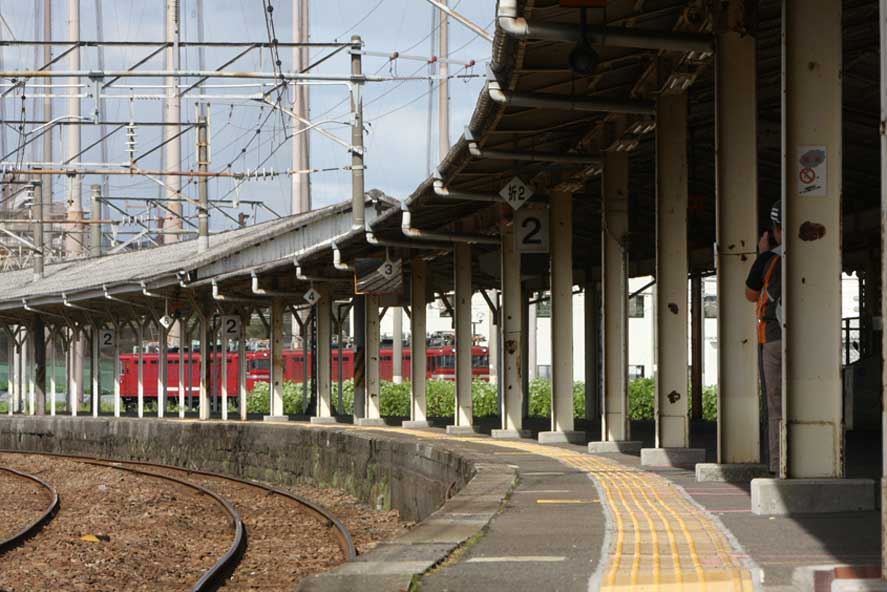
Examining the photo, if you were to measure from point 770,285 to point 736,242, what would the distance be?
1086mm

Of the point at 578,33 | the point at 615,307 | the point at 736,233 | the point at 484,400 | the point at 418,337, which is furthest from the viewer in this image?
the point at 484,400

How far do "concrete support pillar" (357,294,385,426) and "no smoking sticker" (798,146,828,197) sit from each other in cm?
2050

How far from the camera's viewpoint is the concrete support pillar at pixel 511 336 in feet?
71.5

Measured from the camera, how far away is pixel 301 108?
5619cm

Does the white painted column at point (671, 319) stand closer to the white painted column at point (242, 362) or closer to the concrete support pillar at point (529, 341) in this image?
the concrete support pillar at point (529, 341)

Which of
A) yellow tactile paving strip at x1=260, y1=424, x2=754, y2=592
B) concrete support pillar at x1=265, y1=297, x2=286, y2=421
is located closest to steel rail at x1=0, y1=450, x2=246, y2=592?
yellow tactile paving strip at x1=260, y1=424, x2=754, y2=592

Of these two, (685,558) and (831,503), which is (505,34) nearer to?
(831,503)

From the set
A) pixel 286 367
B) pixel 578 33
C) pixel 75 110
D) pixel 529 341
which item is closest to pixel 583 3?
pixel 578 33

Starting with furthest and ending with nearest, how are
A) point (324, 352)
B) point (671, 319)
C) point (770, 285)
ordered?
point (324, 352), point (671, 319), point (770, 285)

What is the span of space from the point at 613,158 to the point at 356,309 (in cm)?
1448

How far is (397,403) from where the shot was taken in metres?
45.6

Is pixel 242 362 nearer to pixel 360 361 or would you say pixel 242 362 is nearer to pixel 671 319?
pixel 360 361

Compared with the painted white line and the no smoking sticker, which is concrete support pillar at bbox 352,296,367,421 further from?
the painted white line

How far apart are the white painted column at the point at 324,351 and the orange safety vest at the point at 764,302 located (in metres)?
21.4
